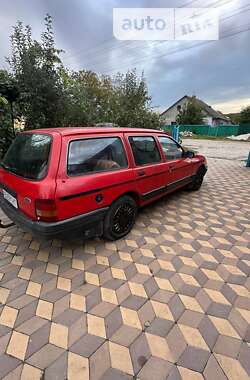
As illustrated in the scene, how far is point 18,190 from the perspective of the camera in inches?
93.2

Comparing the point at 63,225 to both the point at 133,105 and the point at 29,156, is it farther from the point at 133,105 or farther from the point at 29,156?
the point at 133,105

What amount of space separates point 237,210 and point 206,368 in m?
3.33

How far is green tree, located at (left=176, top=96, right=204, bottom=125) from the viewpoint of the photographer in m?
39.0

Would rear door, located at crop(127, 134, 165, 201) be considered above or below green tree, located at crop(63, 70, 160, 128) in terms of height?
below

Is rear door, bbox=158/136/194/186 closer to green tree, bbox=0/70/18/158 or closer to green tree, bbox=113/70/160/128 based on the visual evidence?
green tree, bbox=0/70/18/158

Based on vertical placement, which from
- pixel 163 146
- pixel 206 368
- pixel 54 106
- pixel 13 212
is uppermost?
pixel 54 106

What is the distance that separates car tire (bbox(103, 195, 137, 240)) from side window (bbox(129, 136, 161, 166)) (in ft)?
2.07

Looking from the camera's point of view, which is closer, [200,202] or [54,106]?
[200,202]

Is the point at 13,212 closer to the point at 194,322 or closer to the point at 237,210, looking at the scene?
the point at 194,322

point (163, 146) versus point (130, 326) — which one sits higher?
point (163, 146)

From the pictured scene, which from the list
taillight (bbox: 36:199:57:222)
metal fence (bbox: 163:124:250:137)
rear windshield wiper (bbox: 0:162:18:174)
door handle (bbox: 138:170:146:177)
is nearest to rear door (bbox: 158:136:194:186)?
door handle (bbox: 138:170:146:177)

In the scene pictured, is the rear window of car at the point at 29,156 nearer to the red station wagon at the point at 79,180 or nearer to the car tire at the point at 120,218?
the red station wagon at the point at 79,180

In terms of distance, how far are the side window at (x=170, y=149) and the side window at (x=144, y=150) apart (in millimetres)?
263

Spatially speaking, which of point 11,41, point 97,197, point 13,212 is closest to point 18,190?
point 13,212
